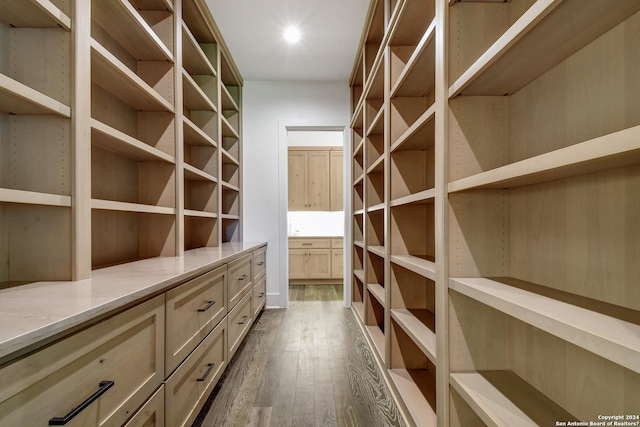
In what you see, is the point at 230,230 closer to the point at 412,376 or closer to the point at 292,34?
the point at 292,34

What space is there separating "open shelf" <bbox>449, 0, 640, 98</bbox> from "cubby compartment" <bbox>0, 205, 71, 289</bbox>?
1518 mm

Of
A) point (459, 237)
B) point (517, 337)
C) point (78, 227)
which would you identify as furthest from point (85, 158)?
point (517, 337)

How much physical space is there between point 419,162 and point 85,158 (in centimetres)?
168

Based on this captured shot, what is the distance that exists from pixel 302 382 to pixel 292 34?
283 centimetres

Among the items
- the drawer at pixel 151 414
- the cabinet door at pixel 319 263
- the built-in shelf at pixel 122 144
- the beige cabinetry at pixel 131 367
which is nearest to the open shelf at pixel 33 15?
the built-in shelf at pixel 122 144

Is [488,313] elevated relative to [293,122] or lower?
lower

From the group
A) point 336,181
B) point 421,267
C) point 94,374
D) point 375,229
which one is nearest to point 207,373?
point 94,374

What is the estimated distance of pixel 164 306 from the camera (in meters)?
1.09

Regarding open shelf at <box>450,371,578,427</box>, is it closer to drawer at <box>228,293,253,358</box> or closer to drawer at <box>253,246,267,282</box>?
drawer at <box>228,293,253,358</box>

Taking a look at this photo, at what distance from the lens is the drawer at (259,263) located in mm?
2810

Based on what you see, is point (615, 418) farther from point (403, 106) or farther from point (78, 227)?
point (78, 227)

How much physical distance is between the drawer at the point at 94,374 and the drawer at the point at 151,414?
3cm

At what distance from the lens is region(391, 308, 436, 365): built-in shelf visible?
1263 mm

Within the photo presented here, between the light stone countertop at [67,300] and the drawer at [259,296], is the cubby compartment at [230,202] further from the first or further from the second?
the light stone countertop at [67,300]
